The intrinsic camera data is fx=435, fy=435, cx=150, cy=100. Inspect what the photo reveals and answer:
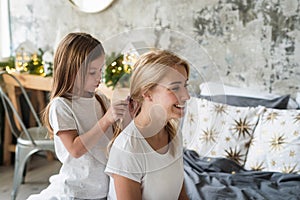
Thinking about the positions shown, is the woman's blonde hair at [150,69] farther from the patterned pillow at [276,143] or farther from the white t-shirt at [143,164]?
the patterned pillow at [276,143]

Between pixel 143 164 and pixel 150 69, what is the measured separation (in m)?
0.25

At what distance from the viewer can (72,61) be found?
1225 millimetres

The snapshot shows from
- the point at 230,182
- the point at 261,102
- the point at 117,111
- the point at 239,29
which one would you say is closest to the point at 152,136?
the point at 117,111

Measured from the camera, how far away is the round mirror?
3336mm

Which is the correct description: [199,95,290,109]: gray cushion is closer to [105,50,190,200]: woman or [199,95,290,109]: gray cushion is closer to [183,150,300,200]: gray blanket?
[183,150,300,200]: gray blanket

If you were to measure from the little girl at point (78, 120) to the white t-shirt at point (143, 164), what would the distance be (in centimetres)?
5

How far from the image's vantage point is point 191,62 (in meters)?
1.04

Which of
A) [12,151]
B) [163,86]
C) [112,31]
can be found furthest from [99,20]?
[163,86]

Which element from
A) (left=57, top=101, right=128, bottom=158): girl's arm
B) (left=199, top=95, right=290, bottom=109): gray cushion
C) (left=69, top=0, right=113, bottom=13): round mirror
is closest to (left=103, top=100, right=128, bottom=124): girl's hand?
(left=57, top=101, right=128, bottom=158): girl's arm

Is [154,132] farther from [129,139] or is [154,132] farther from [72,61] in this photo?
[72,61]

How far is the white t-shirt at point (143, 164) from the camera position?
1094 mm

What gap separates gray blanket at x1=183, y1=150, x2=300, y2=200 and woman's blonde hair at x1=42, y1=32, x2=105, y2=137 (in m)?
0.92

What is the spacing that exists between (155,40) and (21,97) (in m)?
2.87

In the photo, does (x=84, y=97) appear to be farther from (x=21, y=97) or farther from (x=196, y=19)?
(x=21, y=97)
